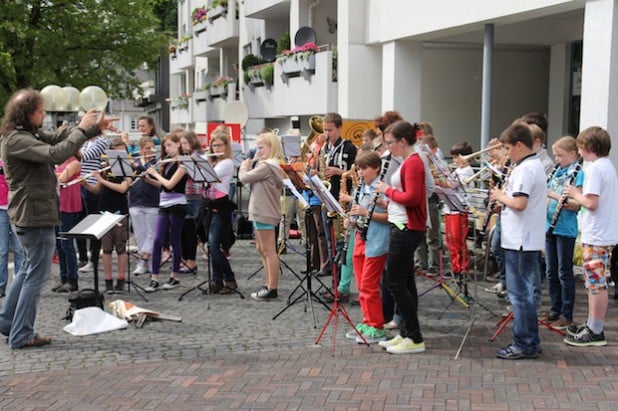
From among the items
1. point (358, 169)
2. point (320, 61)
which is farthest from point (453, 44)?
point (358, 169)

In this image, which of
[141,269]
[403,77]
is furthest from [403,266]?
[403,77]

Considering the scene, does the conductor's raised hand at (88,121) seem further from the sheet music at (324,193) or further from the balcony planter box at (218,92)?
the balcony planter box at (218,92)

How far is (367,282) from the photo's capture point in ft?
22.3

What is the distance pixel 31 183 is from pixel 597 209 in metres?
4.85

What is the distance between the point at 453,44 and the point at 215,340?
12771mm

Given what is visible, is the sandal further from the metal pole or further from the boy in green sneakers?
the metal pole

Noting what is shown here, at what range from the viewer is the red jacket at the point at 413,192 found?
20.1ft

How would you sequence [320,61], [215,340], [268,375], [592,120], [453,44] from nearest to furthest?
[268,375]
[215,340]
[592,120]
[453,44]
[320,61]

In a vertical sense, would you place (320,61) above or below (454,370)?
above

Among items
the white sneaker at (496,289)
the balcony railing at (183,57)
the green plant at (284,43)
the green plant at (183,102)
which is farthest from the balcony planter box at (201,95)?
the white sneaker at (496,289)

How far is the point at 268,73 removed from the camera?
23.8 metres

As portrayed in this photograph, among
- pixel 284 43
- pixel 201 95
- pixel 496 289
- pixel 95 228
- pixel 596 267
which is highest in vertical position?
pixel 284 43

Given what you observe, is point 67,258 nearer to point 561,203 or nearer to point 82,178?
point 82,178

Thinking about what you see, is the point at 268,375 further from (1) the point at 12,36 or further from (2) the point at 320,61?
(1) the point at 12,36
